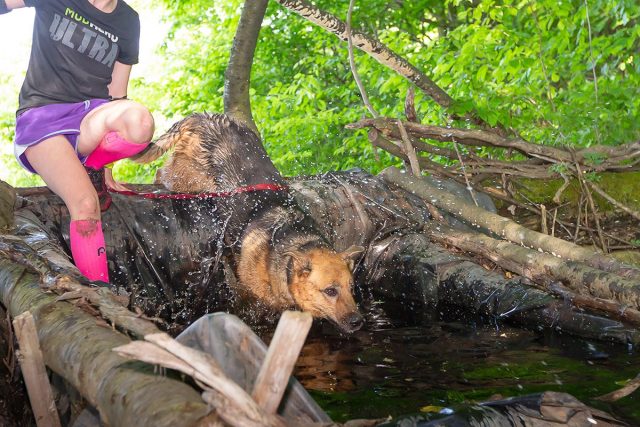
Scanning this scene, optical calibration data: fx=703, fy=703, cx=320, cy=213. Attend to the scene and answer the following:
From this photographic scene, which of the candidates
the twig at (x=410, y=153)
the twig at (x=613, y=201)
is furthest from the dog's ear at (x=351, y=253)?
the twig at (x=613, y=201)

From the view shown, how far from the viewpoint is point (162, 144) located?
592cm

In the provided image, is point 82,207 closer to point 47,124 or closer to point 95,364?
point 47,124

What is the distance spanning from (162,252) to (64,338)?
2.95m

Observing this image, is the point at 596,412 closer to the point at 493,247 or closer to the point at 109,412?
the point at 109,412

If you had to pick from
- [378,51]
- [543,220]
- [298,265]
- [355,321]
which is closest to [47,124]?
[298,265]

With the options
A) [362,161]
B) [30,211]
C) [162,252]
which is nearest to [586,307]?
[162,252]

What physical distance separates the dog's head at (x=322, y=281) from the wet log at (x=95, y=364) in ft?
8.46

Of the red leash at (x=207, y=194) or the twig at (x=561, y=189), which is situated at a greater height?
the red leash at (x=207, y=194)

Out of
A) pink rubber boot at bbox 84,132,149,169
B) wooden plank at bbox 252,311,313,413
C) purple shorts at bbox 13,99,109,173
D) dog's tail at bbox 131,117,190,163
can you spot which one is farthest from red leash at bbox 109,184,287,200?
wooden plank at bbox 252,311,313,413

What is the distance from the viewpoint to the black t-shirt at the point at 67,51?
427 cm

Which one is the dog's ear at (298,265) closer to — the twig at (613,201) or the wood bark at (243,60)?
the wood bark at (243,60)

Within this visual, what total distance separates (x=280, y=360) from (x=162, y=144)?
4285mm

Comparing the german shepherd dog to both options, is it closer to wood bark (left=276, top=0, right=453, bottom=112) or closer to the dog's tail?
the dog's tail

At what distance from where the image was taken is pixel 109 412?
206 cm
